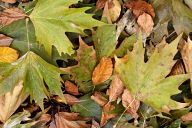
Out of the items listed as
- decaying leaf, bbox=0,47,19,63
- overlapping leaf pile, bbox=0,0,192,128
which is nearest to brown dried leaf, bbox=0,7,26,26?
overlapping leaf pile, bbox=0,0,192,128

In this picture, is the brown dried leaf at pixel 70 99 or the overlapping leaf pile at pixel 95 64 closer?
the overlapping leaf pile at pixel 95 64

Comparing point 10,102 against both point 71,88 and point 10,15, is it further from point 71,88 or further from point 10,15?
point 10,15

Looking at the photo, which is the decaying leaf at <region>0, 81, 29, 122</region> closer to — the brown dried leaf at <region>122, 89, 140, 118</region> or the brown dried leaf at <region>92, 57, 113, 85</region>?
the brown dried leaf at <region>92, 57, 113, 85</region>

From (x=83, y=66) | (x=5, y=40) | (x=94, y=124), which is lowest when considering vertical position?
(x=94, y=124)

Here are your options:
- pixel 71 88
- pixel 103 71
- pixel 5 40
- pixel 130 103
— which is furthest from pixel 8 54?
pixel 130 103

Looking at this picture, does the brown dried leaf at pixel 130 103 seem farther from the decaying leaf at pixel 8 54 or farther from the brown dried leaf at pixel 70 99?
the decaying leaf at pixel 8 54

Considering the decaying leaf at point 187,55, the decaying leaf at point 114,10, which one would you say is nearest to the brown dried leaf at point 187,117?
the decaying leaf at point 187,55
